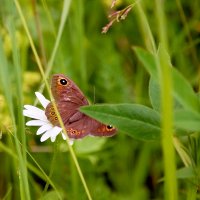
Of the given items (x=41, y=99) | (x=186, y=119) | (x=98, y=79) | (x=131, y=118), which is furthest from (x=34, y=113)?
(x=98, y=79)

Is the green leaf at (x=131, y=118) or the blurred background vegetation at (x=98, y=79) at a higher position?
the blurred background vegetation at (x=98, y=79)

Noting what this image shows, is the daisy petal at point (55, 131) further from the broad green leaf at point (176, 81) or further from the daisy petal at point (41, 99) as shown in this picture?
the broad green leaf at point (176, 81)

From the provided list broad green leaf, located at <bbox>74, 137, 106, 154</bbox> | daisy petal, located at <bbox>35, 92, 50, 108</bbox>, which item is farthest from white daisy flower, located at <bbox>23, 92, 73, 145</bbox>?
broad green leaf, located at <bbox>74, 137, 106, 154</bbox>

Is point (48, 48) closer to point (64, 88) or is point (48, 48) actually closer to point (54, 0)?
point (54, 0)

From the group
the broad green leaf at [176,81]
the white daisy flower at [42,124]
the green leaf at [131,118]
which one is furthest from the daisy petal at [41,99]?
the broad green leaf at [176,81]

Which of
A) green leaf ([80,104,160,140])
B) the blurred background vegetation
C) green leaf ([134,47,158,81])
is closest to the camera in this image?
green leaf ([134,47,158,81])

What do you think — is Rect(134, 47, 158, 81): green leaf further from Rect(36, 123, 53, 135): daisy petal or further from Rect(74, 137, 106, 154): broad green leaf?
Rect(74, 137, 106, 154): broad green leaf

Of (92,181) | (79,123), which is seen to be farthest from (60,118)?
(92,181)
